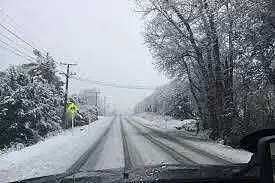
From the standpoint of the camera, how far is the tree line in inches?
987

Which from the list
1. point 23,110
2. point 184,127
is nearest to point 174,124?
point 184,127

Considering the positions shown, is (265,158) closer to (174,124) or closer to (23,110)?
(23,110)

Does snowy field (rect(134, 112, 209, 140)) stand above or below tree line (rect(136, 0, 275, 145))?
below

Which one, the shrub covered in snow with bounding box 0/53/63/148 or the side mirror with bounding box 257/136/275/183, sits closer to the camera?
the side mirror with bounding box 257/136/275/183

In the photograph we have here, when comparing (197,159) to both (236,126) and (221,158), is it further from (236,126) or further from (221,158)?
(236,126)

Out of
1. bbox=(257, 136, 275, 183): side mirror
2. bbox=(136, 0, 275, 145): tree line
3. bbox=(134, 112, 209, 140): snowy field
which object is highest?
bbox=(136, 0, 275, 145): tree line

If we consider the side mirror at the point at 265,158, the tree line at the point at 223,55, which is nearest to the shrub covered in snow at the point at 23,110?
the tree line at the point at 223,55

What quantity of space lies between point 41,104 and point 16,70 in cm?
399

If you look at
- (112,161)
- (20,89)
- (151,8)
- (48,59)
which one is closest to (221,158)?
(112,161)

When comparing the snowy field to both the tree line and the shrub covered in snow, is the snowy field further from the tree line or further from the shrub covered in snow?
the shrub covered in snow

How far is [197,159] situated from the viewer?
59.2ft

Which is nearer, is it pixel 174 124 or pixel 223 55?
pixel 223 55

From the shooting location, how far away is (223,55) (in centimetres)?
3064

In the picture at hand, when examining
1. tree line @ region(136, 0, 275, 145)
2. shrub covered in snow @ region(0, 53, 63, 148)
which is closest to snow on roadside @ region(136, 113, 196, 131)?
tree line @ region(136, 0, 275, 145)
